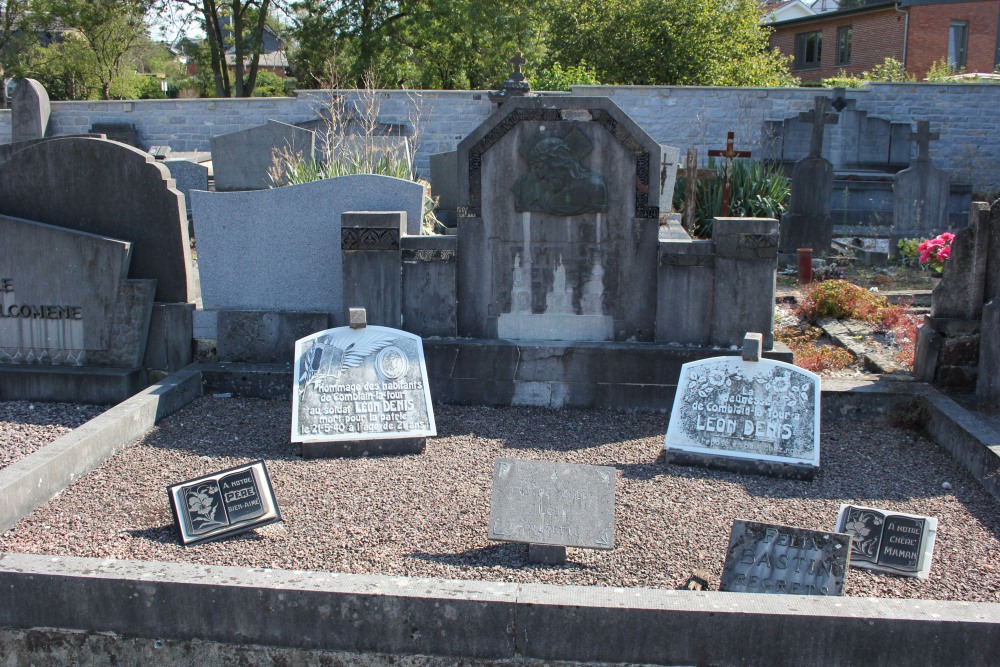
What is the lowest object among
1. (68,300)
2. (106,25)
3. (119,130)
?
(68,300)

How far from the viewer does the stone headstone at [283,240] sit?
6367 mm

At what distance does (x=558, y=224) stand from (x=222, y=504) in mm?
2935

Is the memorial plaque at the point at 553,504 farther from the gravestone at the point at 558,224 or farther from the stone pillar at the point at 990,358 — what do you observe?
the stone pillar at the point at 990,358

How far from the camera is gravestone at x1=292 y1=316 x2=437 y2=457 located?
5.17 meters

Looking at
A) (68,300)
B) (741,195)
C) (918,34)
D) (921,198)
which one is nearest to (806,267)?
(741,195)

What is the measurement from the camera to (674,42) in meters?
22.3

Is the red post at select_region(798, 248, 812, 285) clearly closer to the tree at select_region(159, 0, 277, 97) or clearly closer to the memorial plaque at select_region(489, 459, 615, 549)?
the memorial plaque at select_region(489, 459, 615, 549)

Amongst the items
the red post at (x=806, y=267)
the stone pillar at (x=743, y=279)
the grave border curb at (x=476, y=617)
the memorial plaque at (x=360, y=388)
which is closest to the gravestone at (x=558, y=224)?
the stone pillar at (x=743, y=279)

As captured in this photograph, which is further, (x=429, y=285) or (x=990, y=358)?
(x=429, y=285)

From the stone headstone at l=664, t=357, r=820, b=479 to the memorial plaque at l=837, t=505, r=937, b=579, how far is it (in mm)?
873

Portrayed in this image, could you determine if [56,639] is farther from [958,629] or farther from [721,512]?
[958,629]

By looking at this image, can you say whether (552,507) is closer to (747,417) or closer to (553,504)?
(553,504)

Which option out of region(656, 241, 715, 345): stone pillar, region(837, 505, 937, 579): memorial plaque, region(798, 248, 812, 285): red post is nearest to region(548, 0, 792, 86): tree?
region(798, 248, 812, 285): red post

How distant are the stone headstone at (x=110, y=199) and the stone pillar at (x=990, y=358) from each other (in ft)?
17.4
